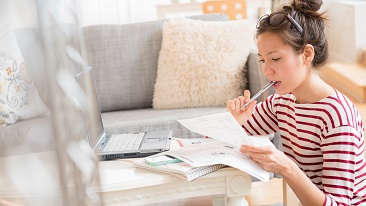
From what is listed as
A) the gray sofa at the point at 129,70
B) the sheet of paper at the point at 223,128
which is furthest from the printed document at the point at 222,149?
the gray sofa at the point at 129,70

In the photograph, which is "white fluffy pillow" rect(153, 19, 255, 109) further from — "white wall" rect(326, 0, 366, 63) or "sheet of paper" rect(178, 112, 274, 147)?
"white wall" rect(326, 0, 366, 63)

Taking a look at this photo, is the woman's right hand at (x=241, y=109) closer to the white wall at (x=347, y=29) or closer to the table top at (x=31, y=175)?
the table top at (x=31, y=175)

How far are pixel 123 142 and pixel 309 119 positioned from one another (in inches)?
22.6

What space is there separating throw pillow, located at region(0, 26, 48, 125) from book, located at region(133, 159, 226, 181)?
41.6 inches

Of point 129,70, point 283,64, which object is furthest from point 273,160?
point 129,70

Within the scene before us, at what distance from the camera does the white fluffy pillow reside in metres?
2.58

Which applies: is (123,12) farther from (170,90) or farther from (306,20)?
(306,20)

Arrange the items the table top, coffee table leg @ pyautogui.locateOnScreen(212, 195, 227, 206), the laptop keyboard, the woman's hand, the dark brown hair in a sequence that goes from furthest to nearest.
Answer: coffee table leg @ pyautogui.locateOnScreen(212, 195, 227, 206), the laptop keyboard, the dark brown hair, the woman's hand, the table top

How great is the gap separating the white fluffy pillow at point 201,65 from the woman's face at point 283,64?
1.10 m

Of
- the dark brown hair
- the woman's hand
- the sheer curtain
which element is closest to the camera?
the woman's hand

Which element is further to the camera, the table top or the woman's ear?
the woman's ear

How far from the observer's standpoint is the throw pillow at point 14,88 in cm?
27

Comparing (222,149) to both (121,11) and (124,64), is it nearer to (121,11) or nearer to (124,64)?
(124,64)

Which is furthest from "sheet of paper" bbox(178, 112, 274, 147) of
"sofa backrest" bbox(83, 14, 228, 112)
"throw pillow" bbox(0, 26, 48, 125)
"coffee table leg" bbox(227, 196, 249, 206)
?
"sofa backrest" bbox(83, 14, 228, 112)
